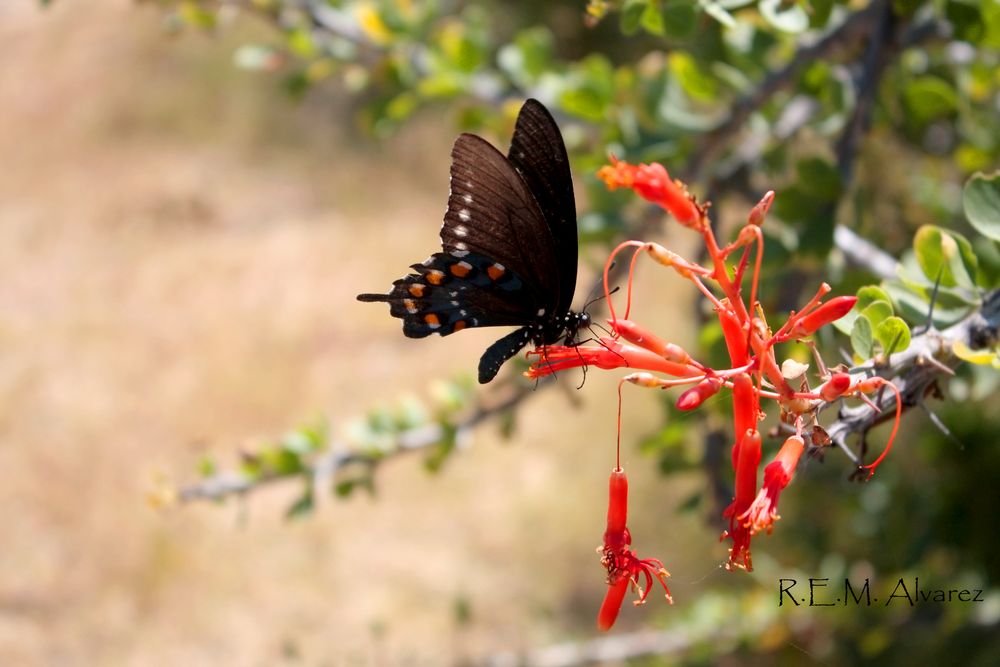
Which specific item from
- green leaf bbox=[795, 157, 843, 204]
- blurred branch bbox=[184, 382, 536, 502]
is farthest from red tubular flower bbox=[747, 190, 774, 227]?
blurred branch bbox=[184, 382, 536, 502]

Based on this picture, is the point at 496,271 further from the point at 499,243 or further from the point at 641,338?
the point at 641,338

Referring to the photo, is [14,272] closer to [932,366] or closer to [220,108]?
[220,108]

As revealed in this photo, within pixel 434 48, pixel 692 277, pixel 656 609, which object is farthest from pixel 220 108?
pixel 692 277

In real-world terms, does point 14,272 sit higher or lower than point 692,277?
lower

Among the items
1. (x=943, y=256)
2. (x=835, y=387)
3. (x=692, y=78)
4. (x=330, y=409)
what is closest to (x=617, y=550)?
(x=835, y=387)

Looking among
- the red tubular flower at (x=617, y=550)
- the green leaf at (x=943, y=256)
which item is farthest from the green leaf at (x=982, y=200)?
the red tubular flower at (x=617, y=550)

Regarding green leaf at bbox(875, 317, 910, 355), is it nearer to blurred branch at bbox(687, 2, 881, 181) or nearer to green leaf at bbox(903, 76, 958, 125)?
blurred branch at bbox(687, 2, 881, 181)
